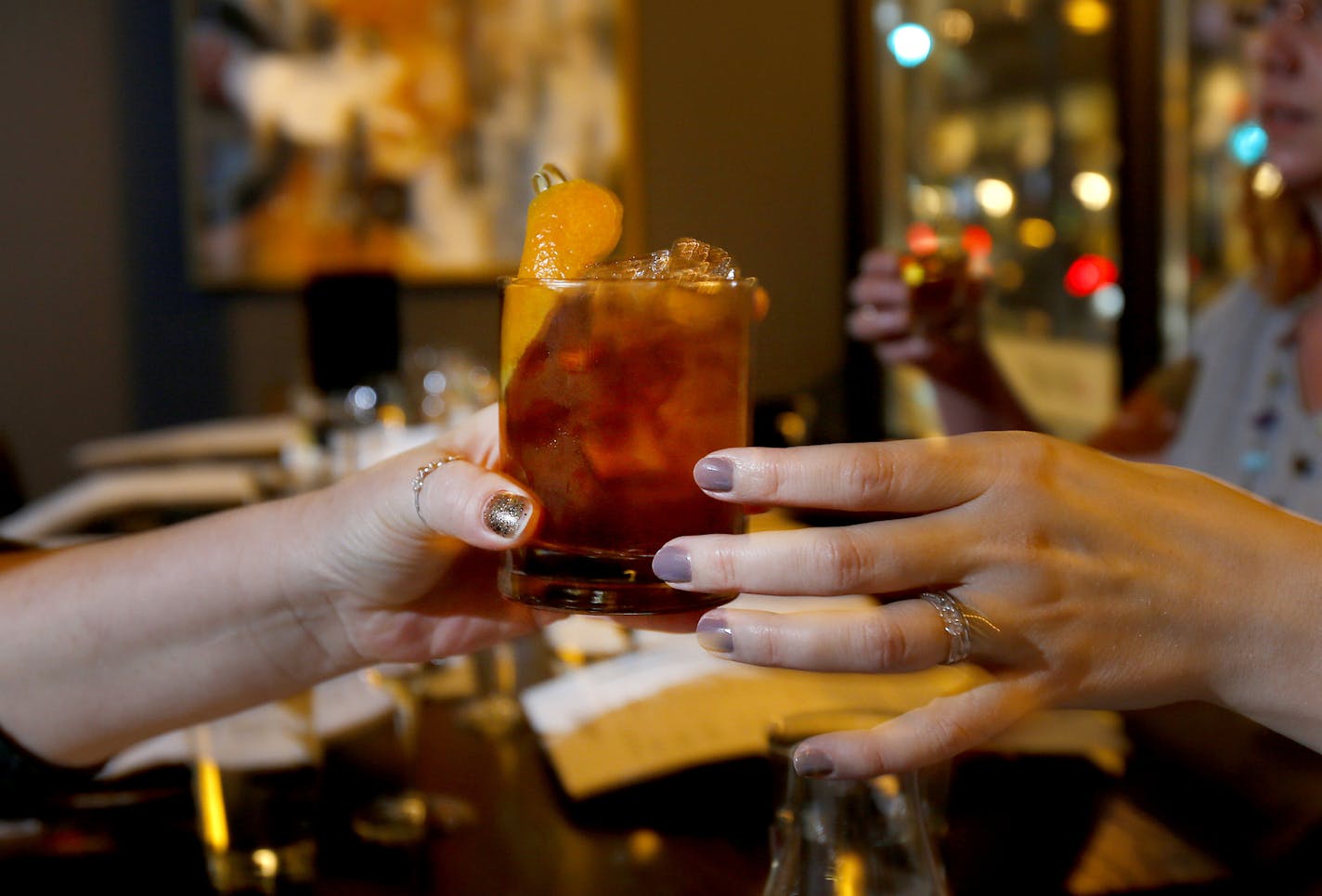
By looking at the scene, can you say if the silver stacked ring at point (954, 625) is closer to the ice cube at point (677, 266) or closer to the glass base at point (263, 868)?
the ice cube at point (677, 266)

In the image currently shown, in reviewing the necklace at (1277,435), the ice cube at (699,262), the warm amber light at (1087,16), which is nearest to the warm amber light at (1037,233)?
the warm amber light at (1087,16)

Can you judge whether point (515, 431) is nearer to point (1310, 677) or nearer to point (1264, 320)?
point (1310, 677)

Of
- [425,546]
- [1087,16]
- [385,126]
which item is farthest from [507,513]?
[385,126]

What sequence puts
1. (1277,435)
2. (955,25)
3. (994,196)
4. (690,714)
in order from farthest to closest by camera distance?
(955,25) → (994,196) → (1277,435) → (690,714)

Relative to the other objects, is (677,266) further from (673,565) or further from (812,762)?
(812,762)

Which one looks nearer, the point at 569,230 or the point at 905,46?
the point at 569,230

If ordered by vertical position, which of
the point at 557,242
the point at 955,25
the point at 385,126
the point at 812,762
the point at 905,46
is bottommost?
the point at 812,762

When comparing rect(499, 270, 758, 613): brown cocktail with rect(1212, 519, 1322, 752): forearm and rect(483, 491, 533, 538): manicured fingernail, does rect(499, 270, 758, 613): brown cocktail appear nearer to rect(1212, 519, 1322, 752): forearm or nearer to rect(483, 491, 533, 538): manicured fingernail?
rect(483, 491, 533, 538): manicured fingernail
